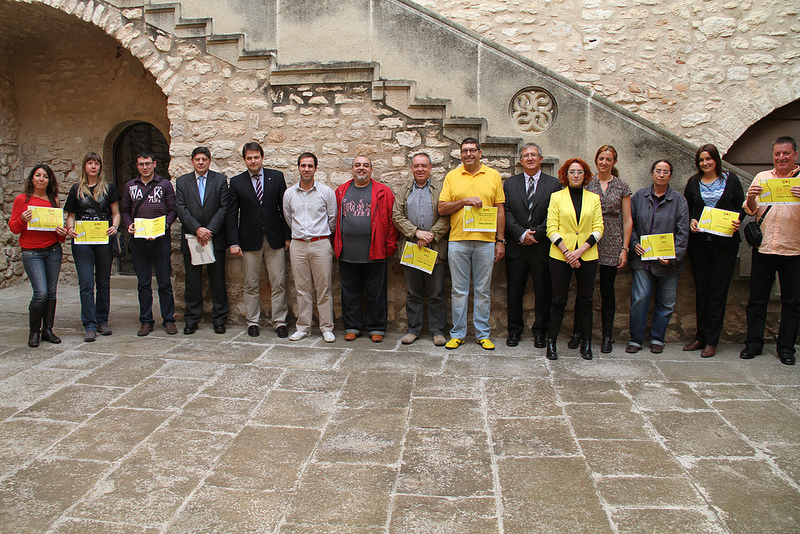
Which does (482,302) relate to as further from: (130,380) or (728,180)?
(130,380)

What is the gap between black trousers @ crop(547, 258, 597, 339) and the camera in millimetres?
4711

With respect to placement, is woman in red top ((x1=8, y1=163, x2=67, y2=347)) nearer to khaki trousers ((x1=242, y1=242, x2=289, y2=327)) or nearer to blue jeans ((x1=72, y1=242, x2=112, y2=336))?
blue jeans ((x1=72, y1=242, x2=112, y2=336))

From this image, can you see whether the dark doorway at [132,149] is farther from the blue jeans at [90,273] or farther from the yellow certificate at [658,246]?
the yellow certificate at [658,246]

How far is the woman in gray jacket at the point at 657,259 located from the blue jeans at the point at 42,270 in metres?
5.27

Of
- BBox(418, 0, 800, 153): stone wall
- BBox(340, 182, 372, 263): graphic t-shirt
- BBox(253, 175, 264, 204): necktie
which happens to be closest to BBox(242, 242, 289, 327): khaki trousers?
BBox(253, 175, 264, 204): necktie

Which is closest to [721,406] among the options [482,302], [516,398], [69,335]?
[516,398]

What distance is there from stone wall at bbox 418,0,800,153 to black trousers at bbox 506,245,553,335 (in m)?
3.17

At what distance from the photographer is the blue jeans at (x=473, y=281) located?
496 centimetres

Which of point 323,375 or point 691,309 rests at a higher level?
point 691,309

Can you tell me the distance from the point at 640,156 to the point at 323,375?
3.46 m

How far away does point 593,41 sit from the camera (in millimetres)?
6875

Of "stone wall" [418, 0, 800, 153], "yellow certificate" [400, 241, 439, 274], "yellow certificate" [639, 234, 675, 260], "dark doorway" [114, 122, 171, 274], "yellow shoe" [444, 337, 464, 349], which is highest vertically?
"stone wall" [418, 0, 800, 153]

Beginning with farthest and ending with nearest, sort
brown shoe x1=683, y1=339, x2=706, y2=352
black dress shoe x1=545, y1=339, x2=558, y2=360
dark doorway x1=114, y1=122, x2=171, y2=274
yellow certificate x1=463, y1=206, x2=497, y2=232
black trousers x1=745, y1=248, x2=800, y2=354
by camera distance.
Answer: dark doorway x1=114, y1=122, x2=171, y2=274 < brown shoe x1=683, y1=339, x2=706, y2=352 < yellow certificate x1=463, y1=206, x2=497, y2=232 < black dress shoe x1=545, y1=339, x2=558, y2=360 < black trousers x1=745, y1=248, x2=800, y2=354

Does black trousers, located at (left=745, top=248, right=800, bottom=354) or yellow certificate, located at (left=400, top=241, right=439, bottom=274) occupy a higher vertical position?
yellow certificate, located at (left=400, top=241, right=439, bottom=274)
